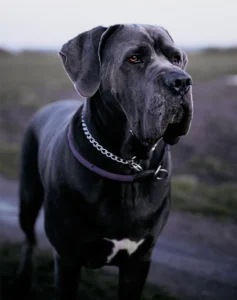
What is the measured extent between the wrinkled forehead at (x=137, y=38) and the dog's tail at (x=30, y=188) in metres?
1.40

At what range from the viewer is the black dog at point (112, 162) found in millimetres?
2570

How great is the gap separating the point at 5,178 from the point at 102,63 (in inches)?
182

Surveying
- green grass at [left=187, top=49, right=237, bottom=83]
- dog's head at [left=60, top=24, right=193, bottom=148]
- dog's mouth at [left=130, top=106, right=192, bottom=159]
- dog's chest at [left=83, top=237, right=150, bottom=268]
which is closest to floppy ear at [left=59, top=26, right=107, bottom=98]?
dog's head at [left=60, top=24, right=193, bottom=148]

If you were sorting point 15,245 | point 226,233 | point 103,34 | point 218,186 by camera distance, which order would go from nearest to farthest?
point 103,34 → point 15,245 → point 226,233 → point 218,186

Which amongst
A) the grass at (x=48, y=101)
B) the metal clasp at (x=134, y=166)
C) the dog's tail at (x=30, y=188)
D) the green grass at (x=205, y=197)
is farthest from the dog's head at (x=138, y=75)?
the grass at (x=48, y=101)

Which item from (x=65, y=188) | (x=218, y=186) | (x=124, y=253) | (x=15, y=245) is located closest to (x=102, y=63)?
(x=65, y=188)

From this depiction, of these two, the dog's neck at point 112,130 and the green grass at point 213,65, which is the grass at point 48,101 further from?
the dog's neck at point 112,130

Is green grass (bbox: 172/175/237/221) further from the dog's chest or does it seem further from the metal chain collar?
the metal chain collar

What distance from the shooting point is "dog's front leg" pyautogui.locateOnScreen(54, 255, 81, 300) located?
288 cm

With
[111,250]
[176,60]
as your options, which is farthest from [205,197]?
[176,60]

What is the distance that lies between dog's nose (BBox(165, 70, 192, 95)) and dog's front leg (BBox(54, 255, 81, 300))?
1205 mm

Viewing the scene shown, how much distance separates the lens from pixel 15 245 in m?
4.52

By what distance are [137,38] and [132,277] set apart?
4.67 feet

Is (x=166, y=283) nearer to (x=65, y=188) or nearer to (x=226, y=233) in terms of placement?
(x=226, y=233)
